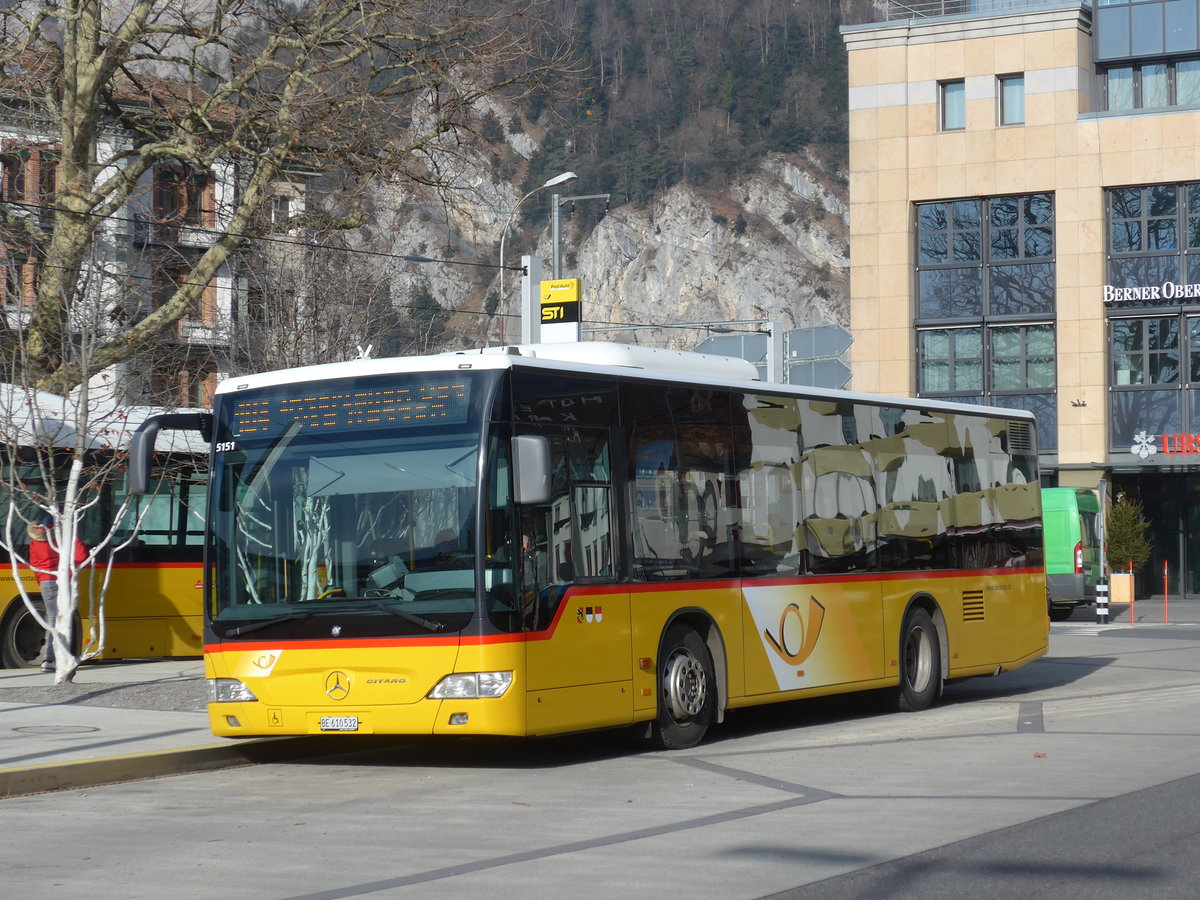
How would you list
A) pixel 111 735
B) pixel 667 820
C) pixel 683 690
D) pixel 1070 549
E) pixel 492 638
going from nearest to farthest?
pixel 667 820 < pixel 492 638 < pixel 683 690 < pixel 111 735 < pixel 1070 549

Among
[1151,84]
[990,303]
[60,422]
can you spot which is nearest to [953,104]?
[1151,84]

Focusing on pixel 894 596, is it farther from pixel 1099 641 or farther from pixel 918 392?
pixel 918 392

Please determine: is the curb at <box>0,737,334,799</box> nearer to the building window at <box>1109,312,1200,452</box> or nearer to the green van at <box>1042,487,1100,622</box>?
the green van at <box>1042,487,1100,622</box>

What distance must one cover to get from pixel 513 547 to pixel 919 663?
21.2 feet

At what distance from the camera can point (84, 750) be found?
1177 cm

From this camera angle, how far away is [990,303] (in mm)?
47438

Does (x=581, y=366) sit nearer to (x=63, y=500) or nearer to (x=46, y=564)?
(x=46, y=564)

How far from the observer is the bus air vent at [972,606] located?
16797mm

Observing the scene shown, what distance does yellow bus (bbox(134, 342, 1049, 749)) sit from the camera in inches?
434

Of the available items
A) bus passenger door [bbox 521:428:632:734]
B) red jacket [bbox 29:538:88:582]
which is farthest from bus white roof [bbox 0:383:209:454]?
bus passenger door [bbox 521:428:632:734]

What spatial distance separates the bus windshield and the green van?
25.5 m

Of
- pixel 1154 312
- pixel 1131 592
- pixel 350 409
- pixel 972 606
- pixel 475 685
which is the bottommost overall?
pixel 1131 592

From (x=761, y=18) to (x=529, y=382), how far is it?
168 metres

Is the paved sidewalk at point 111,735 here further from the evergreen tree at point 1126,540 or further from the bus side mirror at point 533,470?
the evergreen tree at point 1126,540
